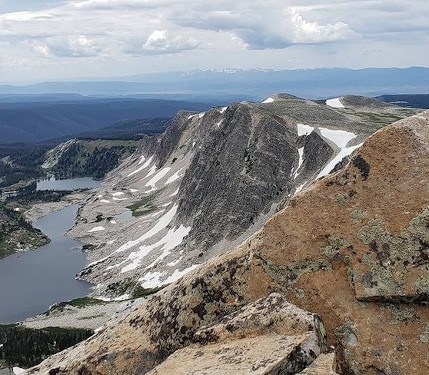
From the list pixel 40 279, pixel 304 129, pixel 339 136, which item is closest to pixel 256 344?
pixel 339 136

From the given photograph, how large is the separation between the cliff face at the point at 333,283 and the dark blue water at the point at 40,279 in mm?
102700

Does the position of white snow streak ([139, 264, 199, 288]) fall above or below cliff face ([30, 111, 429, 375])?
below

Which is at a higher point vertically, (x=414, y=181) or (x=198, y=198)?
(x=414, y=181)

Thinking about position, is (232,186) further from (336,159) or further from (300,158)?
(336,159)

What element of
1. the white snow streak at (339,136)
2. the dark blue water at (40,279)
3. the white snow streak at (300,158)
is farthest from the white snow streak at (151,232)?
the white snow streak at (339,136)

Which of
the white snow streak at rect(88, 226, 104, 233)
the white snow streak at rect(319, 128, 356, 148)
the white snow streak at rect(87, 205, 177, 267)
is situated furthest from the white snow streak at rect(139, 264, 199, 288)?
the white snow streak at rect(88, 226, 104, 233)

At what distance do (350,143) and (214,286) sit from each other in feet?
322

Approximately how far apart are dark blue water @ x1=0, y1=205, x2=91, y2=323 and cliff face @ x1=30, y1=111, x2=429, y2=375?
337 feet

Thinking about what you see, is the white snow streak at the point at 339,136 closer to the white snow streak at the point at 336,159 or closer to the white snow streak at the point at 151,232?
the white snow streak at the point at 336,159

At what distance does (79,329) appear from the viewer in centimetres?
9100

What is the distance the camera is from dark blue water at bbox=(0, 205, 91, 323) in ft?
378

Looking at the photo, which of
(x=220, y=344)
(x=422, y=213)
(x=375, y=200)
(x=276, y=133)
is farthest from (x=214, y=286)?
(x=276, y=133)

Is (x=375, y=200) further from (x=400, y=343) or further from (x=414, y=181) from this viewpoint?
(x=400, y=343)

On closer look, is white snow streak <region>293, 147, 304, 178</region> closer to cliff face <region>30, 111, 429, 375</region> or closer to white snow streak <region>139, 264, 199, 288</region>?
white snow streak <region>139, 264, 199, 288</region>
